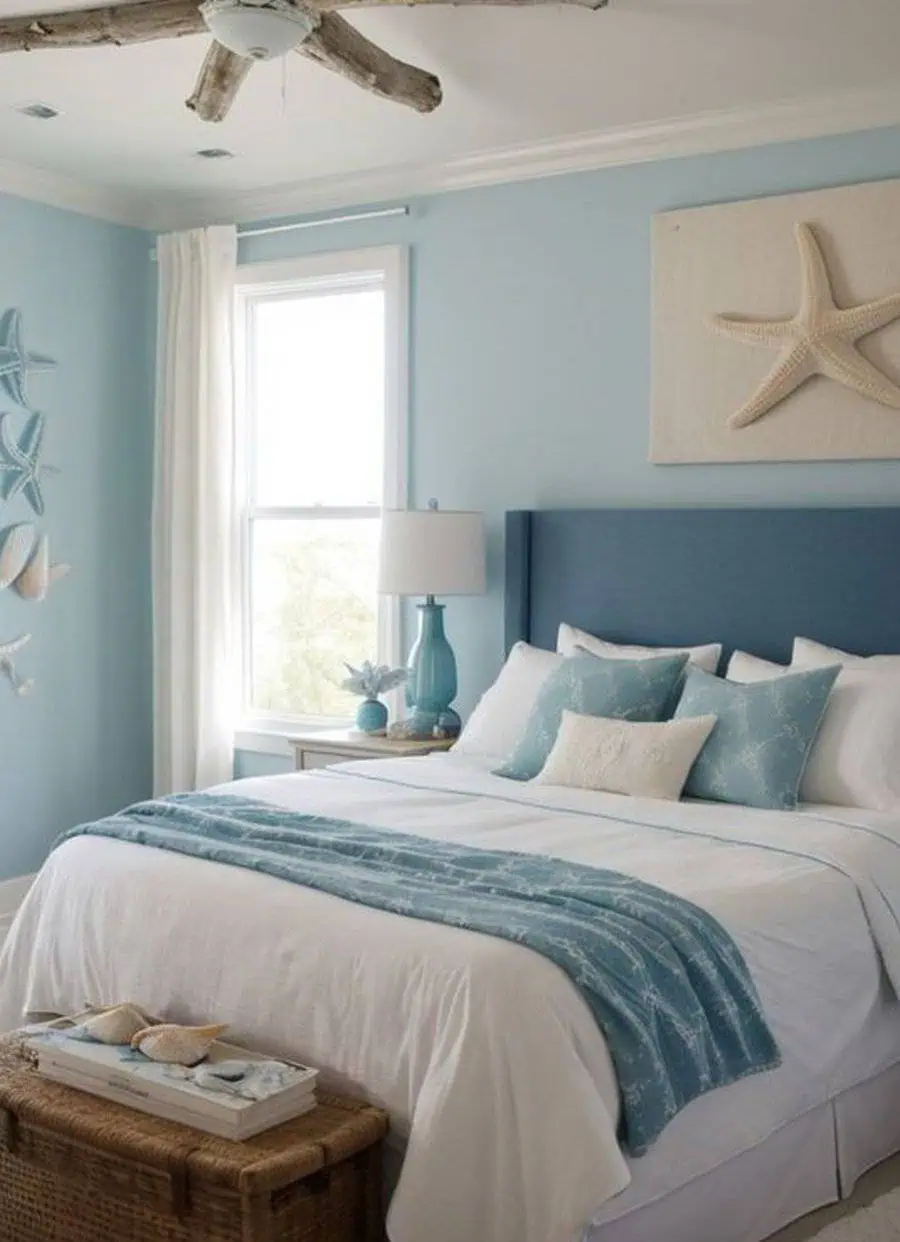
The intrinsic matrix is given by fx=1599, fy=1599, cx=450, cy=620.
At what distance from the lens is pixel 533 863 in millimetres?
3236

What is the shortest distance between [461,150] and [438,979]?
10.3 ft

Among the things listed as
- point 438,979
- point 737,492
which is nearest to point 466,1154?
point 438,979

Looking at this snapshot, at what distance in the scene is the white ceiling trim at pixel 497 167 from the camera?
4461 millimetres

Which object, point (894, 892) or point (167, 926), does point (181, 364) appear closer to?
point (167, 926)

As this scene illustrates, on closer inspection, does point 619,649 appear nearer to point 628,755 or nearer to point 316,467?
point 628,755

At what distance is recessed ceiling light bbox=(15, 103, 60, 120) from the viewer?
15.2 feet

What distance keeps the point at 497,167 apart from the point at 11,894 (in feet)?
9.68

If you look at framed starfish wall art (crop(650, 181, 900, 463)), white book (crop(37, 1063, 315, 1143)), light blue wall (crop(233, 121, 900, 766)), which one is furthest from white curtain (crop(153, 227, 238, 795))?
white book (crop(37, 1063, 315, 1143))

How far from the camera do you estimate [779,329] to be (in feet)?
14.7

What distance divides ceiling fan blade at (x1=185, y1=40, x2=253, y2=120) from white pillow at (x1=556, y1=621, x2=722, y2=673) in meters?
1.75

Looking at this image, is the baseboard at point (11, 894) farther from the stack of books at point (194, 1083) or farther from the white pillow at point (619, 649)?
the stack of books at point (194, 1083)

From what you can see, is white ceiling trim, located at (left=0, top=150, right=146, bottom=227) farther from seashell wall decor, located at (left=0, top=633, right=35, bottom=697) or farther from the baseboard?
the baseboard

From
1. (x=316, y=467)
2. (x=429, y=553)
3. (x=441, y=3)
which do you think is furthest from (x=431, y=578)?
(x=441, y=3)

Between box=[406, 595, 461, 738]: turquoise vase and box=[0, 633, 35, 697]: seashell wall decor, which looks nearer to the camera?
box=[406, 595, 461, 738]: turquoise vase
